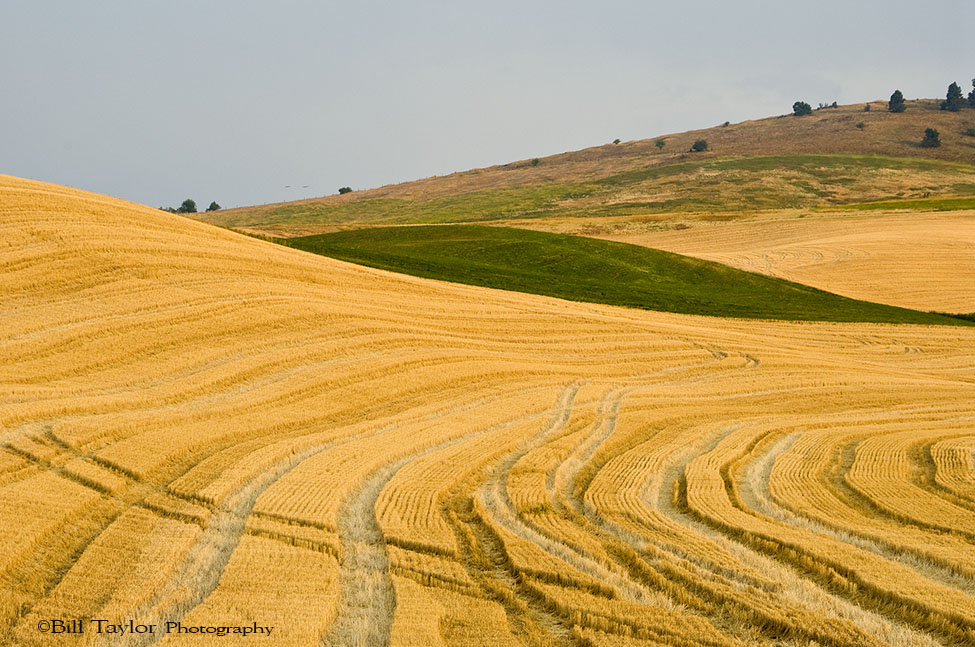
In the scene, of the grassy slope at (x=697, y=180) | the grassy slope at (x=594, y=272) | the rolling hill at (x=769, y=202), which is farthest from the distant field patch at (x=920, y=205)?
the grassy slope at (x=594, y=272)

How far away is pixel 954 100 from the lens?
153750mm

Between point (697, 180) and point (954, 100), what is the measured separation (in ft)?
262

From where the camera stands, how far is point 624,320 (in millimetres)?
33531

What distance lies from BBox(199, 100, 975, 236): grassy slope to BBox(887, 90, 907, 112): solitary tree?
5293 mm

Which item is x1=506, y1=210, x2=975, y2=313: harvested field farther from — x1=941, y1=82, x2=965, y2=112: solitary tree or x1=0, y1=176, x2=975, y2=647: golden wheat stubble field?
x1=941, y1=82, x2=965, y2=112: solitary tree

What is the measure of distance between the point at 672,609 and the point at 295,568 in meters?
4.67

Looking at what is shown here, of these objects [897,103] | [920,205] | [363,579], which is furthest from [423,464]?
[897,103]

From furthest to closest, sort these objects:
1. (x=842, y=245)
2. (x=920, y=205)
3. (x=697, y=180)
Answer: (x=697, y=180), (x=920, y=205), (x=842, y=245)

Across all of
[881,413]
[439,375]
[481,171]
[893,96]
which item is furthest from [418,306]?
[893,96]

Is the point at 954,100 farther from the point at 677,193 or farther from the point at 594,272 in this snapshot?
the point at 594,272

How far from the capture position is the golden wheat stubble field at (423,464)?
9.19 m

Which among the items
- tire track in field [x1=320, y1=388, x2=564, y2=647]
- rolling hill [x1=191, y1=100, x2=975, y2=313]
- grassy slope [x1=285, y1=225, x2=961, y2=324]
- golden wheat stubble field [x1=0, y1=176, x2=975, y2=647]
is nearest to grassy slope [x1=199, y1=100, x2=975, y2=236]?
rolling hill [x1=191, y1=100, x2=975, y2=313]

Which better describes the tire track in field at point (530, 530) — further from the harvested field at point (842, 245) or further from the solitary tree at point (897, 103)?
the solitary tree at point (897, 103)

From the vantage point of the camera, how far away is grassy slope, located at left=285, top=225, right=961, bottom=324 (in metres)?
41.2
